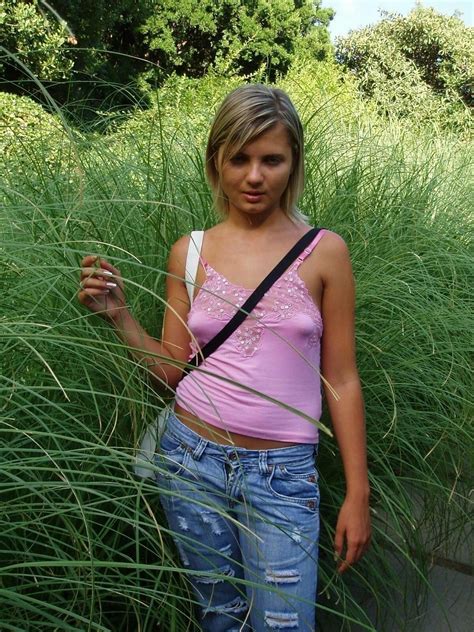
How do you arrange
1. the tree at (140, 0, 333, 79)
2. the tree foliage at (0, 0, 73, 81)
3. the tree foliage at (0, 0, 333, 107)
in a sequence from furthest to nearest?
the tree at (140, 0, 333, 79), the tree foliage at (0, 0, 333, 107), the tree foliage at (0, 0, 73, 81)

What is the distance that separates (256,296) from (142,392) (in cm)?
35

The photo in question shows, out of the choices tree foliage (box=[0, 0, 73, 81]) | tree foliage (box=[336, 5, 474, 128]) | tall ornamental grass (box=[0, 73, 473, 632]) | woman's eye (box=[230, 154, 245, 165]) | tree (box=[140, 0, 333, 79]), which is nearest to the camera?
tall ornamental grass (box=[0, 73, 473, 632])

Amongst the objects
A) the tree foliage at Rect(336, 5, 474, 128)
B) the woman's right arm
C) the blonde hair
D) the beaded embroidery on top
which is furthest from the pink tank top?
the tree foliage at Rect(336, 5, 474, 128)

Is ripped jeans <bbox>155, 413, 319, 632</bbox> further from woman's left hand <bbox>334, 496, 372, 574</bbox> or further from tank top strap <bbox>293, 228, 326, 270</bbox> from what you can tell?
tank top strap <bbox>293, 228, 326, 270</bbox>

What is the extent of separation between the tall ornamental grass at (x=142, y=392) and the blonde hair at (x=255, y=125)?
0.30 meters

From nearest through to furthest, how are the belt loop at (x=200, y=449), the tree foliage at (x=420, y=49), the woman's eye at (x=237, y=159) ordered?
1. the belt loop at (x=200, y=449)
2. the woman's eye at (x=237, y=159)
3. the tree foliage at (x=420, y=49)

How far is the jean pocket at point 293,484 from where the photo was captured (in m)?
1.78

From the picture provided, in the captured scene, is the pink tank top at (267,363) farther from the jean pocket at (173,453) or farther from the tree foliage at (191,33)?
the tree foliage at (191,33)

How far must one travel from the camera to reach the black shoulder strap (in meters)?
1.84

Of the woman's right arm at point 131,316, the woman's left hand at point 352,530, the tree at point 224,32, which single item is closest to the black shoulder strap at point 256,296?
the woman's right arm at point 131,316

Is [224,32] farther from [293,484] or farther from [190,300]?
[293,484]

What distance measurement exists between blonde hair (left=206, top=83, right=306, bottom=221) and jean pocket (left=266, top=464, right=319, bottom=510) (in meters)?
0.64

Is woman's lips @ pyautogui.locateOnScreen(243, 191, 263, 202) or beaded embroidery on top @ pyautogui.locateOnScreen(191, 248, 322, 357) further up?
woman's lips @ pyautogui.locateOnScreen(243, 191, 263, 202)

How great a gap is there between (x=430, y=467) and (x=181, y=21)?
15.4 meters
